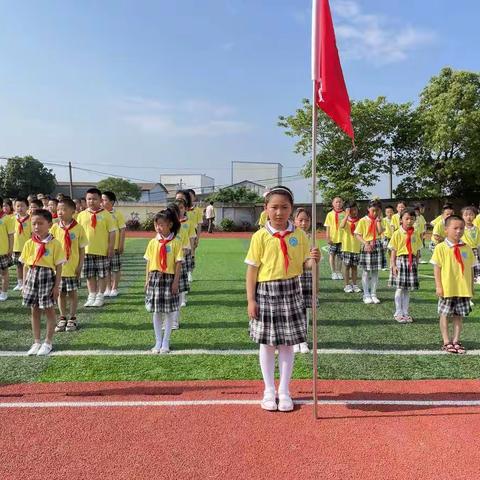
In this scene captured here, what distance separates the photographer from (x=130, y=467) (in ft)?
10.4

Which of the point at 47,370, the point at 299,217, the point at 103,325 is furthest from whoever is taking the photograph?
the point at 103,325

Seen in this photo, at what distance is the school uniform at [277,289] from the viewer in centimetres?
406

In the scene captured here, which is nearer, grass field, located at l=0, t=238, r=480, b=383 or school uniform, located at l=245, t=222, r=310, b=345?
school uniform, located at l=245, t=222, r=310, b=345

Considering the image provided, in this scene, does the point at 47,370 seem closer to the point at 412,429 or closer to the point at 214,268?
the point at 412,429

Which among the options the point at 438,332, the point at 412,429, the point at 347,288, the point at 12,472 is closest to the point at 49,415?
the point at 12,472

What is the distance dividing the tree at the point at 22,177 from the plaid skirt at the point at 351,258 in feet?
148

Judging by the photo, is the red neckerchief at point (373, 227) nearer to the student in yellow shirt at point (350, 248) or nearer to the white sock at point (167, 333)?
the student in yellow shirt at point (350, 248)

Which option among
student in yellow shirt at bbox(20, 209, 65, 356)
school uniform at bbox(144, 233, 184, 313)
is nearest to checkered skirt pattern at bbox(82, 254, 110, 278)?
student in yellow shirt at bbox(20, 209, 65, 356)

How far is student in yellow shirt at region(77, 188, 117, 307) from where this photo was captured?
308 inches

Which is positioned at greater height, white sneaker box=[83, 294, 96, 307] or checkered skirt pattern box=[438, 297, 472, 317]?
checkered skirt pattern box=[438, 297, 472, 317]

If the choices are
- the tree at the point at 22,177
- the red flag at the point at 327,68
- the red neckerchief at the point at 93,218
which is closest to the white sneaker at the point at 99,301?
the red neckerchief at the point at 93,218

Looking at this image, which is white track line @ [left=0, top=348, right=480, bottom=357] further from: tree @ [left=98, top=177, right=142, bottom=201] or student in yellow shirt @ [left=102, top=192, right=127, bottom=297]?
tree @ [left=98, top=177, right=142, bottom=201]

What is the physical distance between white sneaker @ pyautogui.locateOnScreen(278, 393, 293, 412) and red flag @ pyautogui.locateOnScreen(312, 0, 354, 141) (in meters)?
2.36

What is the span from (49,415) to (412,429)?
9.48ft
